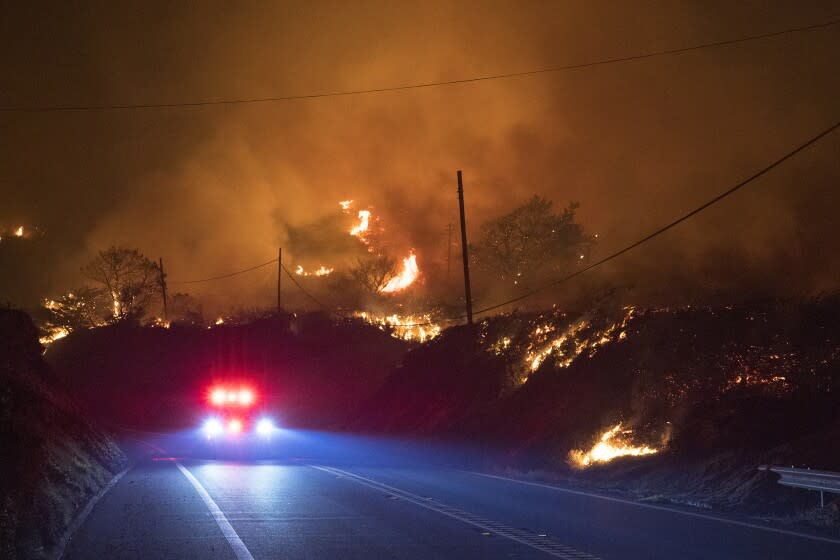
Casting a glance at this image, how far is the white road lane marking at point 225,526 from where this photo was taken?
9852mm

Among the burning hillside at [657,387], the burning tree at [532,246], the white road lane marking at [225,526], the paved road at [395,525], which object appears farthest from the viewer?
the burning tree at [532,246]

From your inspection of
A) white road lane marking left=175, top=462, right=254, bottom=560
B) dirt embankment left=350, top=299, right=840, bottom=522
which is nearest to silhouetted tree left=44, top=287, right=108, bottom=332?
dirt embankment left=350, top=299, right=840, bottom=522

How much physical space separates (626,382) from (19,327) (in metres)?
19.8

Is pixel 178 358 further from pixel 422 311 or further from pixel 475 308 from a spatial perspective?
pixel 475 308

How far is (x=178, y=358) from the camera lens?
79250 mm

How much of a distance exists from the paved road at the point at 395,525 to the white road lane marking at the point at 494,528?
2cm

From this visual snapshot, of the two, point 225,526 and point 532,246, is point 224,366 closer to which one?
point 532,246

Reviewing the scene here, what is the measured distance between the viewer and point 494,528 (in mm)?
11875

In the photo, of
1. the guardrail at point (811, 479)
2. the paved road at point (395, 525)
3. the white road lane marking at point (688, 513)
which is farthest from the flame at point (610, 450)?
the guardrail at point (811, 479)

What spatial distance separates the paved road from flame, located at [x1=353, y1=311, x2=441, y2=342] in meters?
46.2

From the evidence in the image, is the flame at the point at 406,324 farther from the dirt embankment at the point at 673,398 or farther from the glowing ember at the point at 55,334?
the glowing ember at the point at 55,334

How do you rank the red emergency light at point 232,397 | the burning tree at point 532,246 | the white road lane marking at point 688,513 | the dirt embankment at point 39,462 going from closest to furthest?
the dirt embankment at point 39,462, the white road lane marking at point 688,513, the red emergency light at point 232,397, the burning tree at point 532,246

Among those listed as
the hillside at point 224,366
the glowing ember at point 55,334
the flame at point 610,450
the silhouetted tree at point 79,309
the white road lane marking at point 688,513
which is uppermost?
the silhouetted tree at point 79,309

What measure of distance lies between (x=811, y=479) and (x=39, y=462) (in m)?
12.4
